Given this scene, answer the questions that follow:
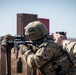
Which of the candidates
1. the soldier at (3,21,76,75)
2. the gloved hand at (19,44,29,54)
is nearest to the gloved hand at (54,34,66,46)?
the soldier at (3,21,76,75)

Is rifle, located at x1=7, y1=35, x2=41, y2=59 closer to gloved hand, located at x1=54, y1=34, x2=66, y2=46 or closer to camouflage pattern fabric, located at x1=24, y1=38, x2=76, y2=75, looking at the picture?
camouflage pattern fabric, located at x1=24, y1=38, x2=76, y2=75

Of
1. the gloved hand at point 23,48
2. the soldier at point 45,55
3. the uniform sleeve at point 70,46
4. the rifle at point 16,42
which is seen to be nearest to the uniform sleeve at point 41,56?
the soldier at point 45,55

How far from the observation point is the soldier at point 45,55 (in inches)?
153

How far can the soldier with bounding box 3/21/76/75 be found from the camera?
12.8ft

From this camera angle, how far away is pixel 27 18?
4883 millimetres

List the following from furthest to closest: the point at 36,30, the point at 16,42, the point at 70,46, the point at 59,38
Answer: the point at 59,38 < the point at 70,46 < the point at 16,42 < the point at 36,30

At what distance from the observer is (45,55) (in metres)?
3.88

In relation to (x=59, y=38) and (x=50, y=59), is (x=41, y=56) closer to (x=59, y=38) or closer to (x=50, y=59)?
(x=50, y=59)

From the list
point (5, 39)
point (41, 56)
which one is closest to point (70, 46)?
point (41, 56)

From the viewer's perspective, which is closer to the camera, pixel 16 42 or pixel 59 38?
pixel 16 42

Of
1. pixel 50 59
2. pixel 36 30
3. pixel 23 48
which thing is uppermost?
pixel 36 30

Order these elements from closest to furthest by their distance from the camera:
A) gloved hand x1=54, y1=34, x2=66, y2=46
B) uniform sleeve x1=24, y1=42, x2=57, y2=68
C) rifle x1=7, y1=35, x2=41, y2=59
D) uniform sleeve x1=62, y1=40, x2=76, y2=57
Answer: uniform sleeve x1=24, y1=42, x2=57, y2=68, rifle x1=7, y1=35, x2=41, y2=59, uniform sleeve x1=62, y1=40, x2=76, y2=57, gloved hand x1=54, y1=34, x2=66, y2=46

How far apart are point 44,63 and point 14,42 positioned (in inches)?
27.1

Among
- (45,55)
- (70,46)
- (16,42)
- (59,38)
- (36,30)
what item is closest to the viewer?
(45,55)
